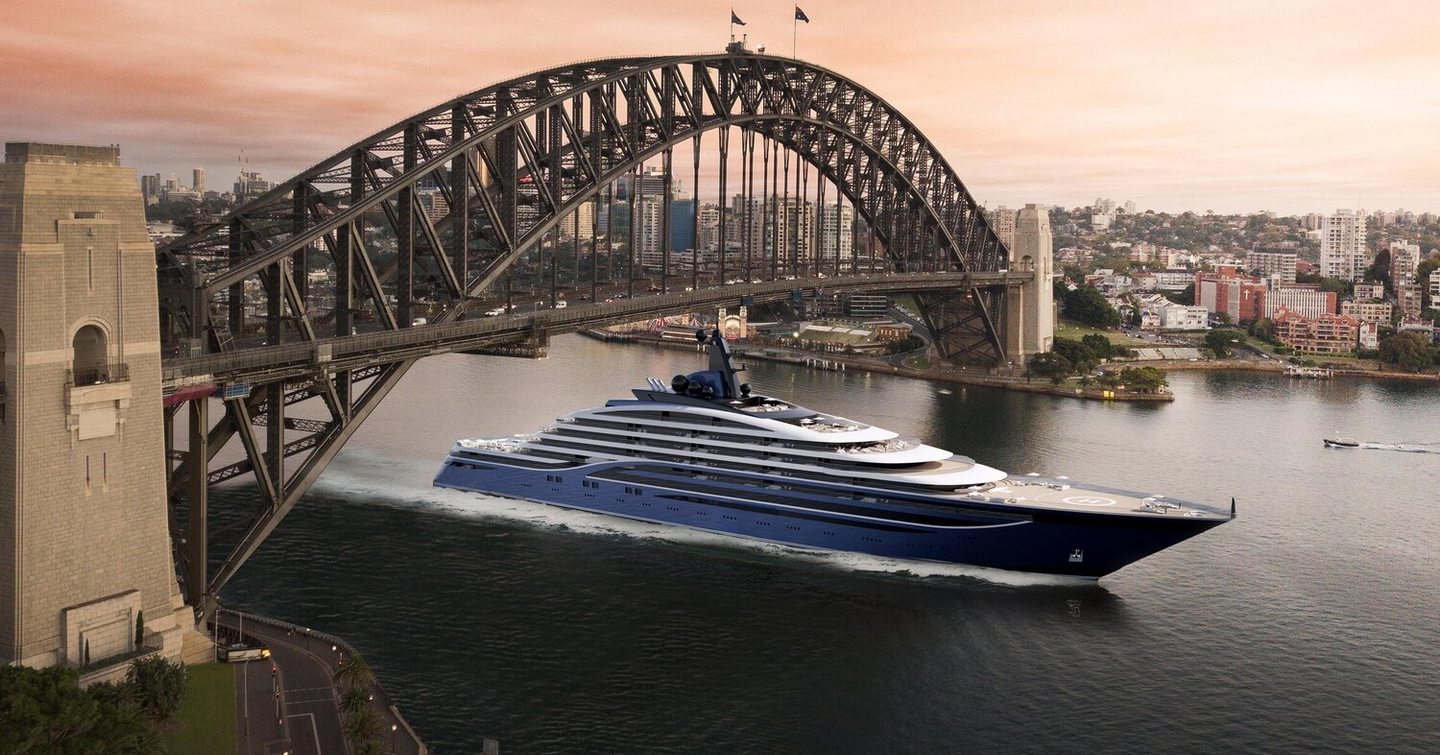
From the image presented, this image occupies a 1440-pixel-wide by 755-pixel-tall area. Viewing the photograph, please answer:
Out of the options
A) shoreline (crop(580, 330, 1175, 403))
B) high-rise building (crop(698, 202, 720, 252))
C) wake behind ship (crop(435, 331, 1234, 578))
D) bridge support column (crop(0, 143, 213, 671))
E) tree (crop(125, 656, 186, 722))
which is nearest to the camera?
bridge support column (crop(0, 143, 213, 671))

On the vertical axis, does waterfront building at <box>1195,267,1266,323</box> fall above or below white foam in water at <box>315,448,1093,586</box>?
above

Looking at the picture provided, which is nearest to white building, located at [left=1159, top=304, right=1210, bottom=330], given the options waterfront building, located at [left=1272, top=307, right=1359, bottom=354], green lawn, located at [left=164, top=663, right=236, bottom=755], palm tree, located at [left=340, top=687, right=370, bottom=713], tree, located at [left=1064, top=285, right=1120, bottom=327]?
tree, located at [left=1064, top=285, right=1120, bottom=327]

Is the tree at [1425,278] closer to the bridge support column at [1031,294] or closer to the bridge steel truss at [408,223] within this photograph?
the bridge support column at [1031,294]

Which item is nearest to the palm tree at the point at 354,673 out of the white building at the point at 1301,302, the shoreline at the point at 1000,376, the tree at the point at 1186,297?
the shoreline at the point at 1000,376

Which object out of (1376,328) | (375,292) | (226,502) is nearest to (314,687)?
(375,292)

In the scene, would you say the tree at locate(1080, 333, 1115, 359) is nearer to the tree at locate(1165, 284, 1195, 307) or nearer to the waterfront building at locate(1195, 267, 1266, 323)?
the waterfront building at locate(1195, 267, 1266, 323)

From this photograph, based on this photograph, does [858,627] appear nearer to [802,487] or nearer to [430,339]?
[802,487]

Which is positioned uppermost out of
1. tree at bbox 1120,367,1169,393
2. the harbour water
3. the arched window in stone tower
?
the arched window in stone tower
